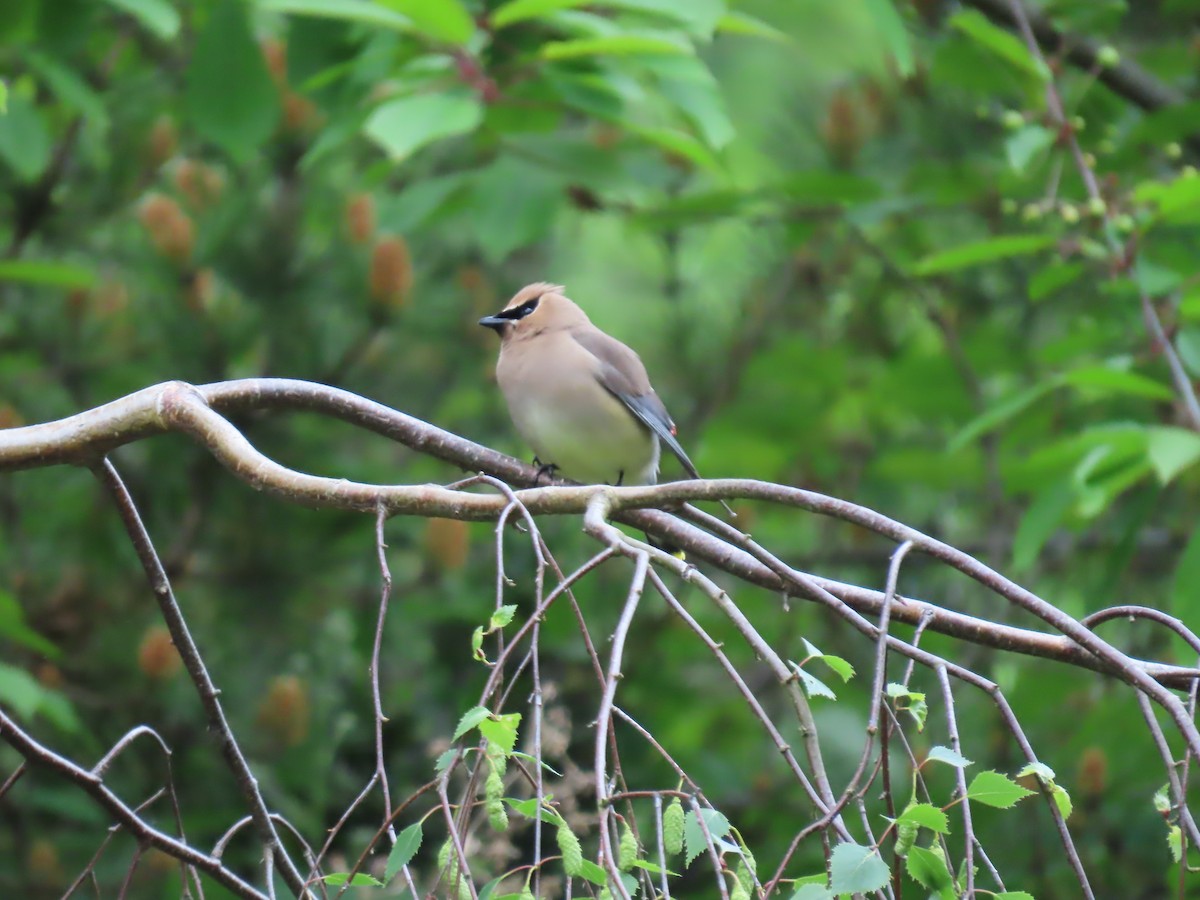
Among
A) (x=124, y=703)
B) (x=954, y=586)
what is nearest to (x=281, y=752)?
(x=124, y=703)

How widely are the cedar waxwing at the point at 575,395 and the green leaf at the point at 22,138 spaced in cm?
157

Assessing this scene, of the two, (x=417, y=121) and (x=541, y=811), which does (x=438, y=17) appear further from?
(x=541, y=811)

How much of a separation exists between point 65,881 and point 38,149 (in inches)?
92.6

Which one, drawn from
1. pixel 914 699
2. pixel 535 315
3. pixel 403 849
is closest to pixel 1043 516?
pixel 535 315

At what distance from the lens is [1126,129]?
5.20 m

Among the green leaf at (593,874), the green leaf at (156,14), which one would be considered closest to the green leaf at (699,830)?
the green leaf at (593,874)

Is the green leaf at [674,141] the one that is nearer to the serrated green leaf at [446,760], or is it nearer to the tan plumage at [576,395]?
the tan plumage at [576,395]

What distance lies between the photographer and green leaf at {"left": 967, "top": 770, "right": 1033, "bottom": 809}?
164cm

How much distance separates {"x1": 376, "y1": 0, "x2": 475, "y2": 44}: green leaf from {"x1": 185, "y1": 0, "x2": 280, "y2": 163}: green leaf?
3.11 ft

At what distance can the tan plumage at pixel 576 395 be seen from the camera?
16.2 ft

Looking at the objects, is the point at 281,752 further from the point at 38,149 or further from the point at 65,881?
the point at 38,149

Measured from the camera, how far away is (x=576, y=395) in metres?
4.96

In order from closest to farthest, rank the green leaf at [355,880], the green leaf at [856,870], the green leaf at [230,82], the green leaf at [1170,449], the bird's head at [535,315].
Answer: the green leaf at [856,870]
the green leaf at [355,880]
the green leaf at [1170,449]
the green leaf at [230,82]
the bird's head at [535,315]

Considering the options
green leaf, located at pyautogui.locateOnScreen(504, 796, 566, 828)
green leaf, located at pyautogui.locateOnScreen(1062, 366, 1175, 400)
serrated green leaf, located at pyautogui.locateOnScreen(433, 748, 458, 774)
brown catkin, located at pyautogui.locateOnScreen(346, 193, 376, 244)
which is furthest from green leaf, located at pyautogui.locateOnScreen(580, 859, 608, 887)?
brown catkin, located at pyautogui.locateOnScreen(346, 193, 376, 244)
